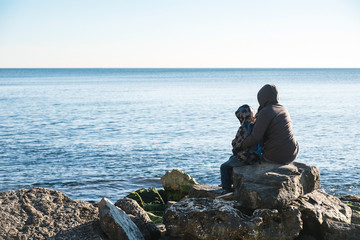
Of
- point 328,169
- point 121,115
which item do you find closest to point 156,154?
point 328,169

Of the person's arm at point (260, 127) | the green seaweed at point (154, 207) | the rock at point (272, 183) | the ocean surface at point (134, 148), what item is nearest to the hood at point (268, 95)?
the person's arm at point (260, 127)

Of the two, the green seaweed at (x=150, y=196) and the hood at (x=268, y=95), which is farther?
the green seaweed at (x=150, y=196)

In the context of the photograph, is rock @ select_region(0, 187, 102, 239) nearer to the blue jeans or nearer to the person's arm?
the blue jeans

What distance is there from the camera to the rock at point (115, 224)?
23.9 ft

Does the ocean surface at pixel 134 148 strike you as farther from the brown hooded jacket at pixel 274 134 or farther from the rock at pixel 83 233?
the brown hooded jacket at pixel 274 134

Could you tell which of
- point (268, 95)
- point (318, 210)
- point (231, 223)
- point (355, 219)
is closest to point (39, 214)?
point (231, 223)

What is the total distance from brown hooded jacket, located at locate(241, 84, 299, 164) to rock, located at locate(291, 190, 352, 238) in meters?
0.83

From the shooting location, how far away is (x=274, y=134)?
8.59m

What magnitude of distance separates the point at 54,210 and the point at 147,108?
135 feet

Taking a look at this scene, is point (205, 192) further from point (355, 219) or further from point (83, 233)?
point (355, 219)

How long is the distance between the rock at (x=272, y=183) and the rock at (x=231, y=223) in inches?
8.6

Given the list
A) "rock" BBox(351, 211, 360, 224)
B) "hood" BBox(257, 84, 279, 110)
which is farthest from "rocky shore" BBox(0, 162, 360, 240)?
"hood" BBox(257, 84, 279, 110)

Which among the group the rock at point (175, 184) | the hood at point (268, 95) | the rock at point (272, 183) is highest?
the hood at point (268, 95)

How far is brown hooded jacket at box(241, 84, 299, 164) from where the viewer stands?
8500 millimetres
